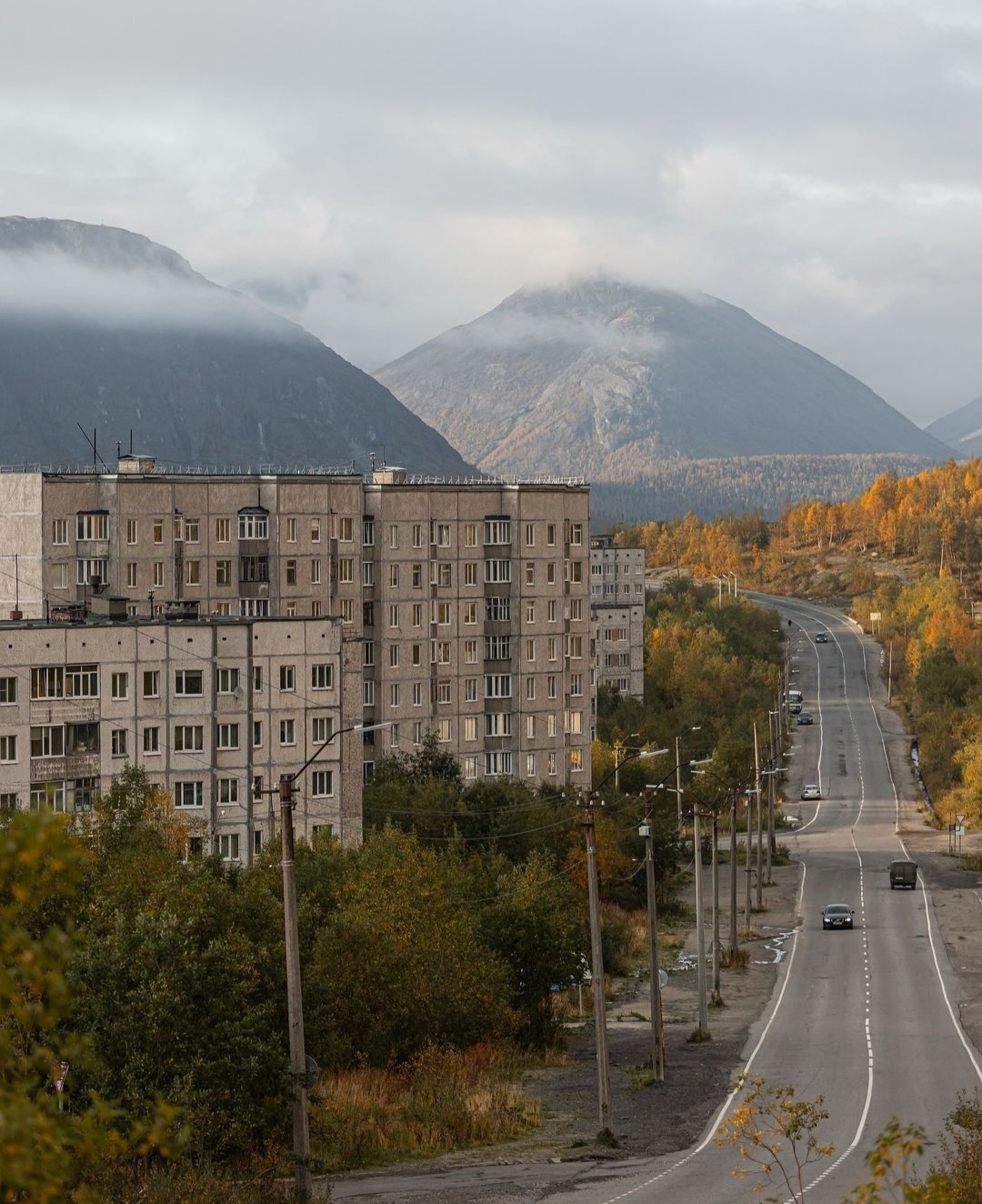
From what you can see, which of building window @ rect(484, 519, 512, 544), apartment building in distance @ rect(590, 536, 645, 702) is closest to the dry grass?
building window @ rect(484, 519, 512, 544)

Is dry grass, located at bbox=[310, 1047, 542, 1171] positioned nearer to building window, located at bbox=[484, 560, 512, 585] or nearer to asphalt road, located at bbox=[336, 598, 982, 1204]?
asphalt road, located at bbox=[336, 598, 982, 1204]

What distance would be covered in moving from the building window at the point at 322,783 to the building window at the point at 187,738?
471 centimetres

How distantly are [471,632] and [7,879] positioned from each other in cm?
9180

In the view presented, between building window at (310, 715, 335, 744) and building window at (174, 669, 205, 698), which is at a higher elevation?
building window at (174, 669, 205, 698)

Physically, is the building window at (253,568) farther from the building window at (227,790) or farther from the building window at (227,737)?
the building window at (227,790)

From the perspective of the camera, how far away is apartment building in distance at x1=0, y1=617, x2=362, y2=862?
2510 inches

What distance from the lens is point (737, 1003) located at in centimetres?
6862

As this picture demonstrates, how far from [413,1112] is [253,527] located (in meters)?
54.3

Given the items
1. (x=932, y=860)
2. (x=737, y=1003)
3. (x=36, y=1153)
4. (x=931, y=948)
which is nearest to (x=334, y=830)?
(x=737, y=1003)

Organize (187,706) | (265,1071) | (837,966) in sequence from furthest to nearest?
(837,966) < (187,706) < (265,1071)

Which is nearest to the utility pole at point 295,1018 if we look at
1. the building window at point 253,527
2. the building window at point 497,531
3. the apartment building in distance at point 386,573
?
the apartment building in distance at point 386,573

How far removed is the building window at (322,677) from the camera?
7019cm

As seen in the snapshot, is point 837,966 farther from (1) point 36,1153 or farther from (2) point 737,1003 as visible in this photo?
(1) point 36,1153

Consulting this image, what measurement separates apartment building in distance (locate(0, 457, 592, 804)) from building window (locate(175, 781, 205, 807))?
18.3 metres
